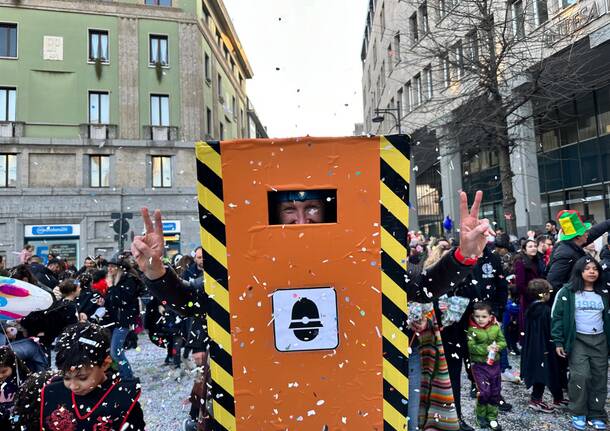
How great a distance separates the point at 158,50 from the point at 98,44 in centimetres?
309

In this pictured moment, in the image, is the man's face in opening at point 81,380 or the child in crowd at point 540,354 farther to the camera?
the child in crowd at point 540,354

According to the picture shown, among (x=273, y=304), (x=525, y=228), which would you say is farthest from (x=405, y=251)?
Answer: (x=525, y=228)

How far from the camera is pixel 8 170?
72.7 feet

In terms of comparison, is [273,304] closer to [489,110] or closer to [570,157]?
[489,110]

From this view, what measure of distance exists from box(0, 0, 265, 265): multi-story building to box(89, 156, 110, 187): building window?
0.17ft

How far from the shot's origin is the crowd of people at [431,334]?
218 cm

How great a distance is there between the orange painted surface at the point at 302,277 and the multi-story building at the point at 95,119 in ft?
72.8

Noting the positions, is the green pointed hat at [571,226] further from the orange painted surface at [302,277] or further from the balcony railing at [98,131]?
the balcony railing at [98,131]

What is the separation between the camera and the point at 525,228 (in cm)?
1655

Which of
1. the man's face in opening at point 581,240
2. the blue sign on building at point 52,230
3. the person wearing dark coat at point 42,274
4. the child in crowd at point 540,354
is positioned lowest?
the child in crowd at point 540,354

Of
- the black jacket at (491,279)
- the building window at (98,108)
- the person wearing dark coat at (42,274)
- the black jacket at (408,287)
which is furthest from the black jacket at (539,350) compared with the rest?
the building window at (98,108)

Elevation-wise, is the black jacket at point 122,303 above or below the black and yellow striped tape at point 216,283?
below

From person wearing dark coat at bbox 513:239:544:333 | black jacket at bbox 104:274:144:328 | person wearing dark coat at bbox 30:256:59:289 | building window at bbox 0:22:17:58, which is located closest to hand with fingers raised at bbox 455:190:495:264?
person wearing dark coat at bbox 513:239:544:333

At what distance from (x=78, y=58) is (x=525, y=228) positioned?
76.1ft
